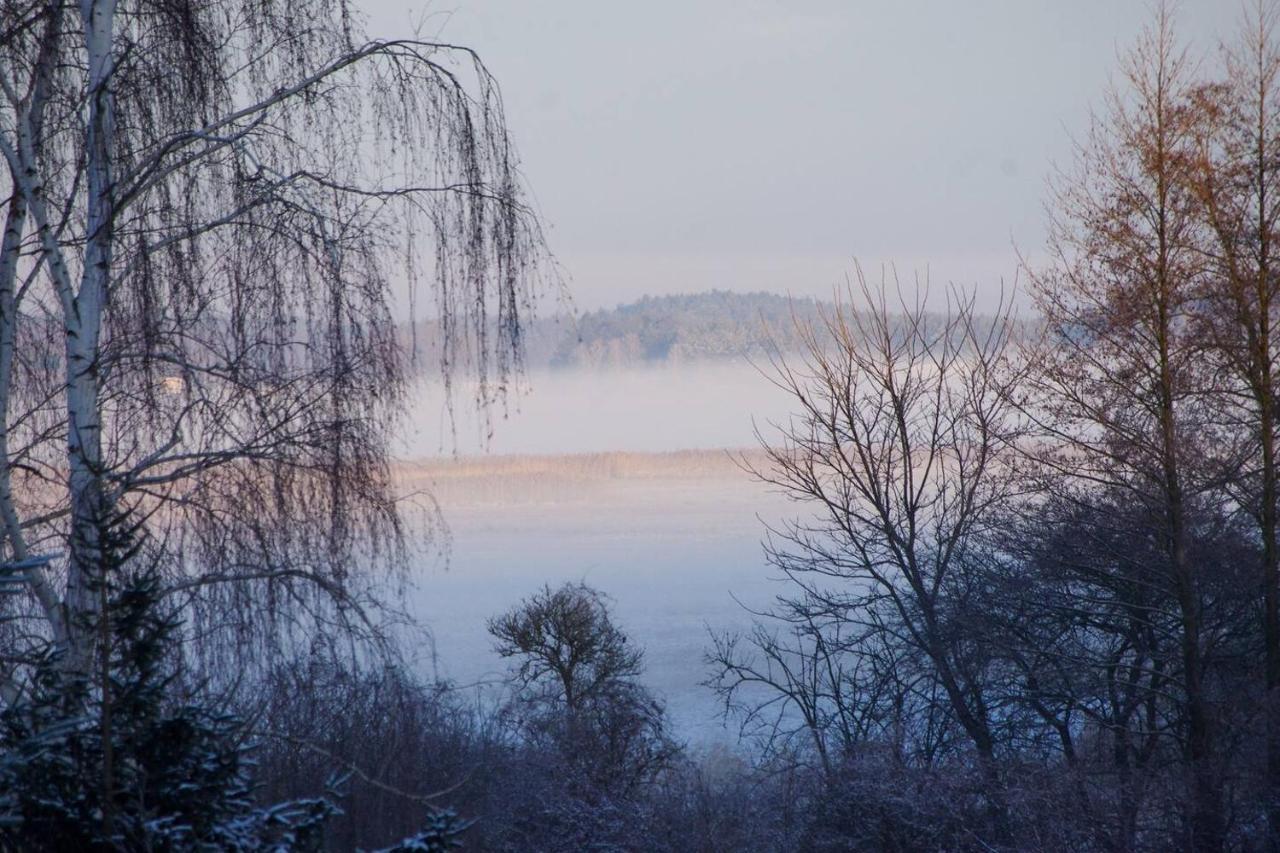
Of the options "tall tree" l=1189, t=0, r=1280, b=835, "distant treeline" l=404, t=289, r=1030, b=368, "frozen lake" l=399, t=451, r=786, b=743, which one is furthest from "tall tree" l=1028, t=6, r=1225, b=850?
"distant treeline" l=404, t=289, r=1030, b=368

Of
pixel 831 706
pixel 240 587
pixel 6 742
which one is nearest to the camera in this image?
pixel 6 742

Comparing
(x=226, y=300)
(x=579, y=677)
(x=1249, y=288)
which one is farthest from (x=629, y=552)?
(x=226, y=300)

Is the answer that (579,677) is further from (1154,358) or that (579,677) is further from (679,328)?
(679,328)

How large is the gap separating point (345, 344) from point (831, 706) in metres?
21.5

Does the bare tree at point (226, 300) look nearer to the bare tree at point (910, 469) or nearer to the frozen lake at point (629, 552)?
the frozen lake at point (629, 552)

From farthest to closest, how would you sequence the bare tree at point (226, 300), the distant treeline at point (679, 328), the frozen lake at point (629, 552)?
1. the distant treeline at point (679, 328)
2. the frozen lake at point (629, 552)
3. the bare tree at point (226, 300)

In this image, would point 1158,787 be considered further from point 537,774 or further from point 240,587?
point 240,587

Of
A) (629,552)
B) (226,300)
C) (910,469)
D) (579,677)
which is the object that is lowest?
(629,552)

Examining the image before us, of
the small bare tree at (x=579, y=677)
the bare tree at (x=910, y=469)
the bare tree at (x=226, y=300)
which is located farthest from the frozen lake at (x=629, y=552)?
the bare tree at (x=226, y=300)

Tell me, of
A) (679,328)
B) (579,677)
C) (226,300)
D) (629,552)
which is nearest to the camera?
(226,300)

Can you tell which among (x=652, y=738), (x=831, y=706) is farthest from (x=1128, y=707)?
(x=831, y=706)

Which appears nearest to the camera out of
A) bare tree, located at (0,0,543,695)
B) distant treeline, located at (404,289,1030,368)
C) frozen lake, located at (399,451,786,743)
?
bare tree, located at (0,0,543,695)

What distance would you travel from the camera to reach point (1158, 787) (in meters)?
11.1

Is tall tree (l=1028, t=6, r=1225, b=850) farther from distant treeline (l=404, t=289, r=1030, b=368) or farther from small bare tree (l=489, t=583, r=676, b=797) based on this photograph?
distant treeline (l=404, t=289, r=1030, b=368)
